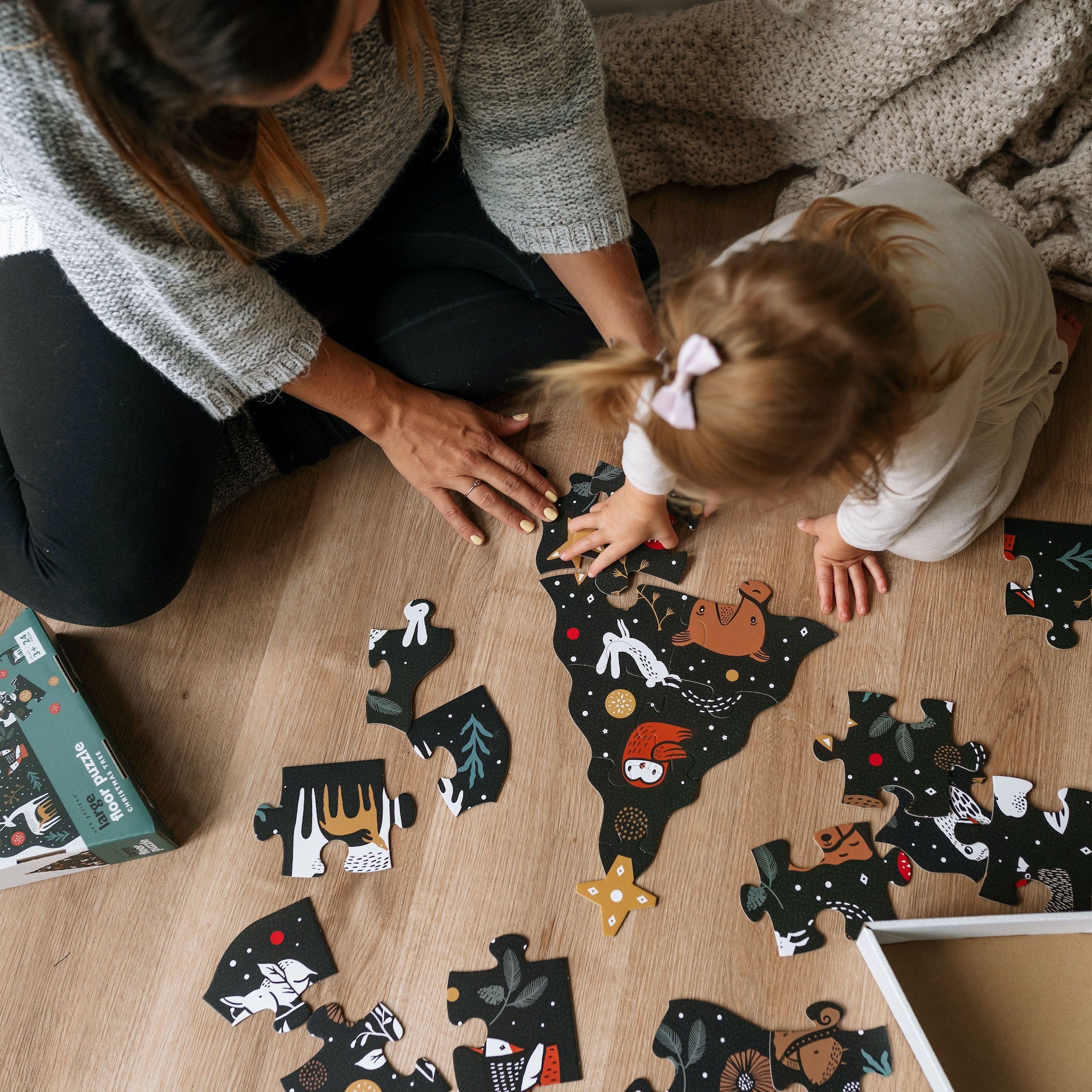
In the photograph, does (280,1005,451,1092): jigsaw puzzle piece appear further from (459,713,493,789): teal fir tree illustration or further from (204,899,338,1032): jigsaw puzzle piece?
(459,713,493,789): teal fir tree illustration

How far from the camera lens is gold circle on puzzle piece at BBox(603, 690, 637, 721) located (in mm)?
999

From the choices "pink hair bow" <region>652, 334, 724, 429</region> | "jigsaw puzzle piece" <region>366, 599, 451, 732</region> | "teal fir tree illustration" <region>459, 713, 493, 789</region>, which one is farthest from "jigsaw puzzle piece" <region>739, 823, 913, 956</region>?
"pink hair bow" <region>652, 334, 724, 429</region>

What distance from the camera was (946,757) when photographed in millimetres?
966

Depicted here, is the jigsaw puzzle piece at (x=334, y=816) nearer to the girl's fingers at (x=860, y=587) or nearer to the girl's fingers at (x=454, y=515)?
the girl's fingers at (x=454, y=515)

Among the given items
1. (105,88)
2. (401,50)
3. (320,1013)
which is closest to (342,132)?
(401,50)

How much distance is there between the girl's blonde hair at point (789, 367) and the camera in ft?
→ 2.05

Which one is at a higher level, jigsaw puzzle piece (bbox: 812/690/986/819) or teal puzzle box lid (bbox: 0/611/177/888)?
teal puzzle box lid (bbox: 0/611/177/888)

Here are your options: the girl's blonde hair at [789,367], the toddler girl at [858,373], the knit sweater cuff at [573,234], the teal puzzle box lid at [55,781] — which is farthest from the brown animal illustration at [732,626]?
the teal puzzle box lid at [55,781]

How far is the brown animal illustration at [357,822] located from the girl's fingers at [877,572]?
2.10ft

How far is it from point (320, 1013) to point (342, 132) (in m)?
0.88

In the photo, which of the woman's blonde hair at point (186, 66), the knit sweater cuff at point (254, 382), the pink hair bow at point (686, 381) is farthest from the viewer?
the knit sweater cuff at point (254, 382)

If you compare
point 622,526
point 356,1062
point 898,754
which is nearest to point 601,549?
point 622,526

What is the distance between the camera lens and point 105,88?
511 mm

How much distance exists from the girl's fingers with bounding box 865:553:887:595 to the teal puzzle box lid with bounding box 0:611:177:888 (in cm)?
87
